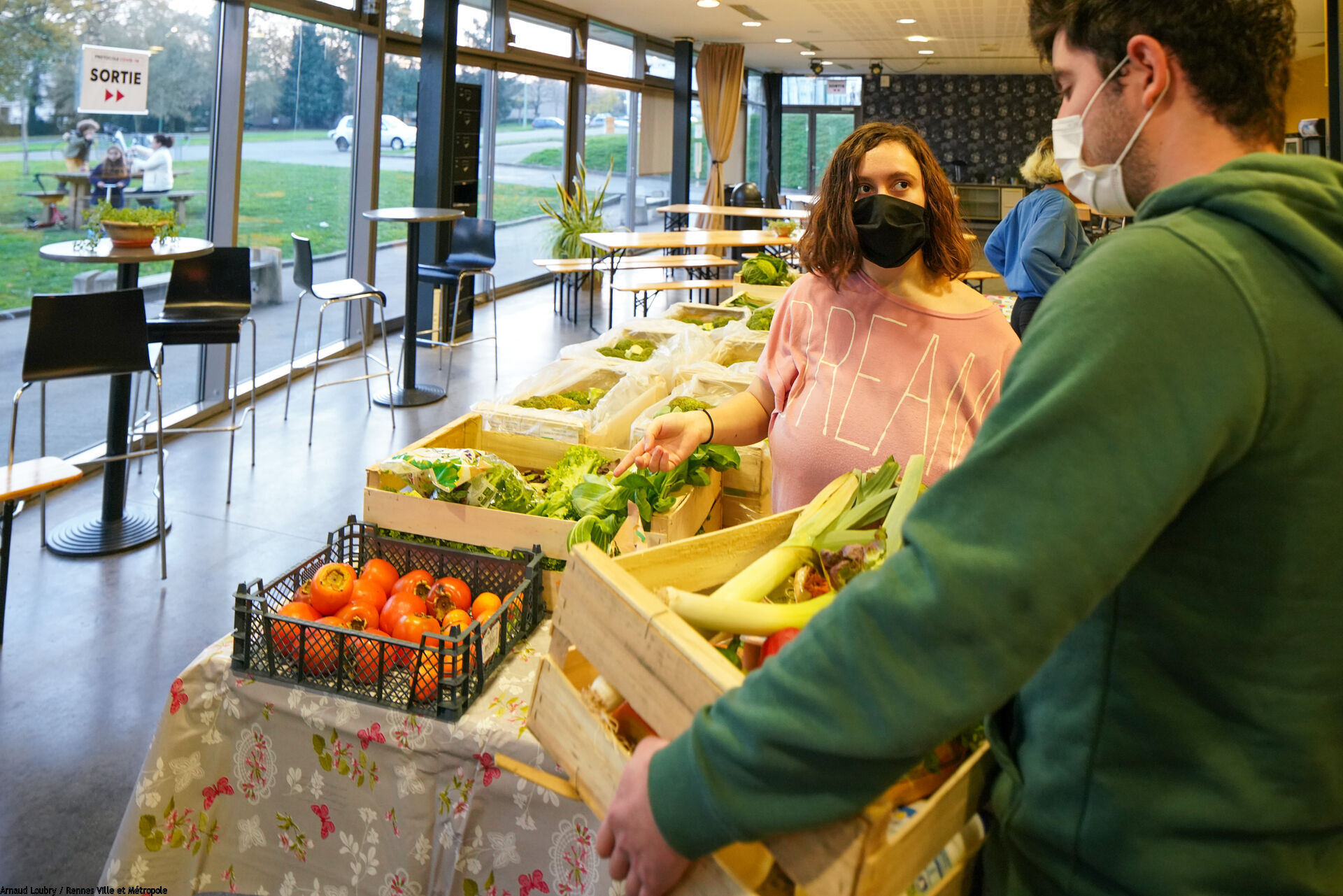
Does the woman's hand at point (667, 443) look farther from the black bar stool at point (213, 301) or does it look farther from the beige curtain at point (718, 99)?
the beige curtain at point (718, 99)

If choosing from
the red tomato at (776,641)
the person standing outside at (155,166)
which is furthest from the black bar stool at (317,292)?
the red tomato at (776,641)

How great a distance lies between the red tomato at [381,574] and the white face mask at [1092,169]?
4.34 ft

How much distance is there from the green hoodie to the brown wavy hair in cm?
123

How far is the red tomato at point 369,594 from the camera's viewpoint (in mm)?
1816

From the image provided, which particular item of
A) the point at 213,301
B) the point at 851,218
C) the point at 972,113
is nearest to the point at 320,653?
the point at 851,218

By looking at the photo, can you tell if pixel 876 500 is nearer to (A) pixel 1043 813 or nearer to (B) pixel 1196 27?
(A) pixel 1043 813

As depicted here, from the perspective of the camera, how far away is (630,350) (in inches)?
150

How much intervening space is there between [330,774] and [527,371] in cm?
594

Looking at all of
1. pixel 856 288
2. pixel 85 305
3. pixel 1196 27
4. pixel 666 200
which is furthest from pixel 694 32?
pixel 1196 27

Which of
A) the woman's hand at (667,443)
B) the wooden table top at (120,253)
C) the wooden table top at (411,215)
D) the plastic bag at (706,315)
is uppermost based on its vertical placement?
the wooden table top at (411,215)

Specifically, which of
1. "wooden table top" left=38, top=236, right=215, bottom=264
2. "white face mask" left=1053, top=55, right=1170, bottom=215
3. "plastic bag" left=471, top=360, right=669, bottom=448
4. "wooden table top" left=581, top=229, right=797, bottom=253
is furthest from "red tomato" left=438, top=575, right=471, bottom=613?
"wooden table top" left=581, top=229, right=797, bottom=253

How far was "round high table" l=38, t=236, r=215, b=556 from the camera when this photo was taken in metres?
3.98

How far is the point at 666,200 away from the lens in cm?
1534

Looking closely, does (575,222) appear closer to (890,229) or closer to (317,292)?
(317,292)
